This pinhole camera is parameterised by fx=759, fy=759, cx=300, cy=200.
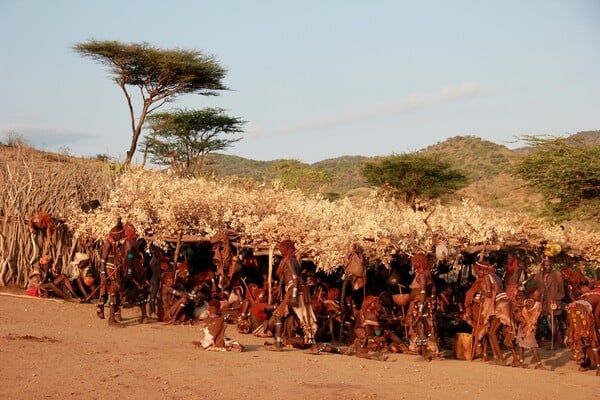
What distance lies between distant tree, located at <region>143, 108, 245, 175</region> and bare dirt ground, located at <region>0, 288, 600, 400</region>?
23.3 meters

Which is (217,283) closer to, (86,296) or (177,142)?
(86,296)

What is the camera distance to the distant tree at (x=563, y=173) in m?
20.1

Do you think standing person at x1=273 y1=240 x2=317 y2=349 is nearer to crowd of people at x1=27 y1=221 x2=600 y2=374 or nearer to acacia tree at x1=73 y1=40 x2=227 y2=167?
crowd of people at x1=27 y1=221 x2=600 y2=374

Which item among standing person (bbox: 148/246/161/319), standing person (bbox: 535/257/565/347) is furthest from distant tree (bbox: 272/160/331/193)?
standing person (bbox: 535/257/565/347)

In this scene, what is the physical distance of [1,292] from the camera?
1598cm

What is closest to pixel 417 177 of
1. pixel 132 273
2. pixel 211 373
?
pixel 132 273

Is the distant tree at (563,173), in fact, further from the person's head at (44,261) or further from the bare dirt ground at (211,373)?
the person's head at (44,261)

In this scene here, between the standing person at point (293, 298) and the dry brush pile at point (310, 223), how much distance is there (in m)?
1.95

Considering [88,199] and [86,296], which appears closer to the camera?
[86,296]

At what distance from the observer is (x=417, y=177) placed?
3228 cm

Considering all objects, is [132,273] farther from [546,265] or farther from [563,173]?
[563,173]

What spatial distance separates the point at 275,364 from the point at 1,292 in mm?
7999

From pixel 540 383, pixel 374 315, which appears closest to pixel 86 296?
pixel 374 315

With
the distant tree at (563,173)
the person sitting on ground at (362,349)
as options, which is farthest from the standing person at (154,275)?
the distant tree at (563,173)
